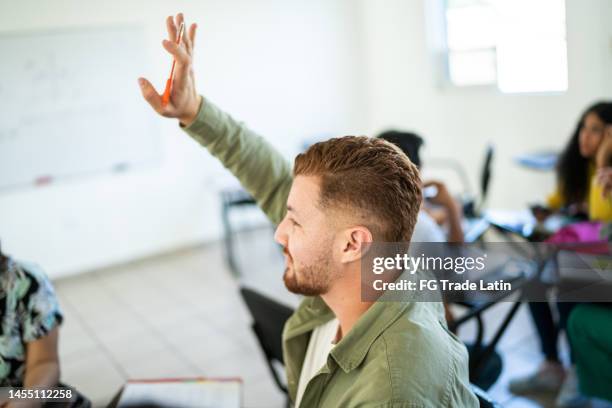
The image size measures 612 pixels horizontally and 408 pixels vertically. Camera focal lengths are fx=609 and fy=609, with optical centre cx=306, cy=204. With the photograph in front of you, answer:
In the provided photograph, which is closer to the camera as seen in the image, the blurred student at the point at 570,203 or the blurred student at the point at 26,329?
the blurred student at the point at 26,329

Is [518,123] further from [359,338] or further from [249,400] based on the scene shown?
[359,338]

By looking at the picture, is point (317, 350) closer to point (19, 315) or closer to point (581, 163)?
point (19, 315)

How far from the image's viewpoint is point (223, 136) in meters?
1.51

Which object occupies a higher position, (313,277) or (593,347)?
(313,277)

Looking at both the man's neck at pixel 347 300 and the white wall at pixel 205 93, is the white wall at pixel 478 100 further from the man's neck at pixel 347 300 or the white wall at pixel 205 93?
the man's neck at pixel 347 300

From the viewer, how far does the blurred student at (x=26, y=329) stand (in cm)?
152

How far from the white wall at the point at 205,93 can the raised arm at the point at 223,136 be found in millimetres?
3378

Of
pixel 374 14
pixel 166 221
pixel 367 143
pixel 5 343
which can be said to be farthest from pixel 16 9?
pixel 367 143

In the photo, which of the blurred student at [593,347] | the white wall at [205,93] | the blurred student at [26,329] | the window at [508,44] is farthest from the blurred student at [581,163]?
the white wall at [205,93]

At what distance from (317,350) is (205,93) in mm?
4103

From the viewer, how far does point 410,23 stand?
202 inches

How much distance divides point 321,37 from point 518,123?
1.97 meters

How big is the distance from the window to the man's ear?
3552 mm

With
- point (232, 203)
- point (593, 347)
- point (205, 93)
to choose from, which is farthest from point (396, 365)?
point (205, 93)
